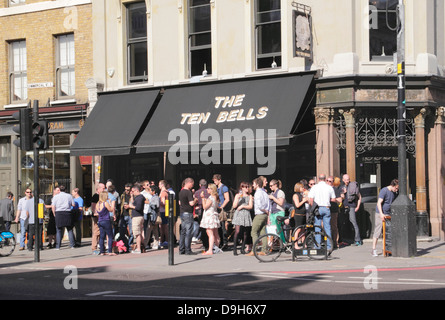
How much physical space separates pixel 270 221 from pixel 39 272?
5739 millimetres

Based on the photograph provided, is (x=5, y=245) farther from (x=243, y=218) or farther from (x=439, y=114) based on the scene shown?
(x=439, y=114)

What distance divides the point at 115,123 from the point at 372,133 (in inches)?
317

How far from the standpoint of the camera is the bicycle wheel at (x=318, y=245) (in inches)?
654

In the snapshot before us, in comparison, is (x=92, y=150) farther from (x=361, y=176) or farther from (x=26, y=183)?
(x=361, y=176)

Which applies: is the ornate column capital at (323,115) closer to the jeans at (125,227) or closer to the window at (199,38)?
the window at (199,38)

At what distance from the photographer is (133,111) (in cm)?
2398

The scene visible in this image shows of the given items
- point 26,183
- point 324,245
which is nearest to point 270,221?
point 324,245

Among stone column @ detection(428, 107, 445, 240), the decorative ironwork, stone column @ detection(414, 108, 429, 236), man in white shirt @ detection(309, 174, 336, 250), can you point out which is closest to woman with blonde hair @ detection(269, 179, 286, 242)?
man in white shirt @ detection(309, 174, 336, 250)

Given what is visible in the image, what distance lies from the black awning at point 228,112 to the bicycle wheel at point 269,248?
3.85 m

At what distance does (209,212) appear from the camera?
18875 millimetres

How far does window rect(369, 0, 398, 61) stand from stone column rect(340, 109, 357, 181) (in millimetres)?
1808

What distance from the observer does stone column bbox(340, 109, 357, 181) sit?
20.5m

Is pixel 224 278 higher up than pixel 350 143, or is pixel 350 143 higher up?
pixel 350 143

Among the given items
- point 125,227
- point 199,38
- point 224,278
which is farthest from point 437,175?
point 224,278
